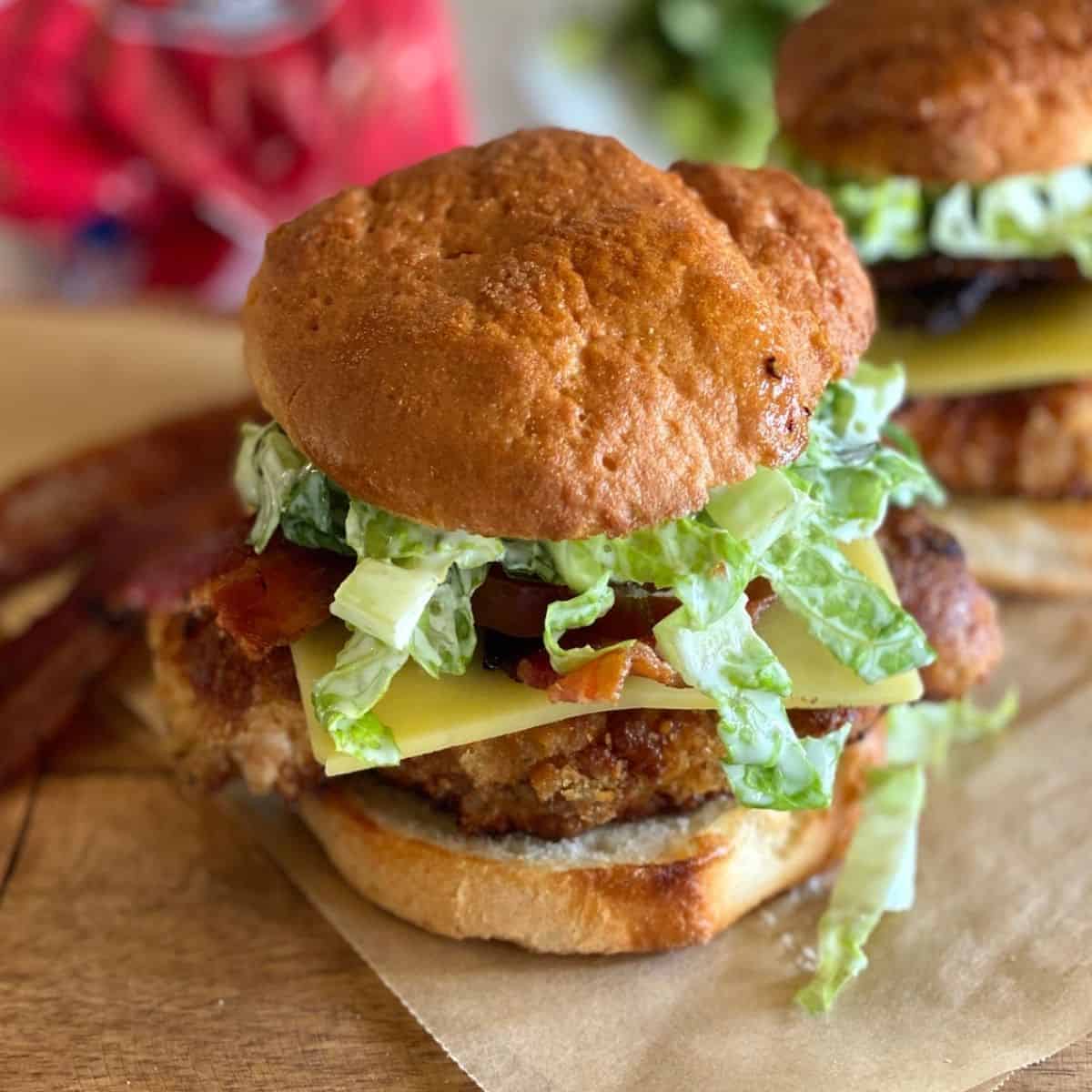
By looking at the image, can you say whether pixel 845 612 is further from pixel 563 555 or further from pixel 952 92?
pixel 952 92

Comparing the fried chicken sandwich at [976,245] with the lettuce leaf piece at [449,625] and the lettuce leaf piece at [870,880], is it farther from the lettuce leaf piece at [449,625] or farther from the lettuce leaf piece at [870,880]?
the lettuce leaf piece at [449,625]

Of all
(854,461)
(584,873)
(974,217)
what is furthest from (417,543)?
(974,217)

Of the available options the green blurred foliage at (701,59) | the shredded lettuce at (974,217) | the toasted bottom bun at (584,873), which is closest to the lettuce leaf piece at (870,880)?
the toasted bottom bun at (584,873)

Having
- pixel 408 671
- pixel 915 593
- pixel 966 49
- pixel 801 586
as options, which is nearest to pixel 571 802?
pixel 408 671

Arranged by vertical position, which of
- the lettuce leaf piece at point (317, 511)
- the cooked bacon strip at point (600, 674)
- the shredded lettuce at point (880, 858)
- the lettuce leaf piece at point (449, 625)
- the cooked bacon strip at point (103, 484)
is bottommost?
the shredded lettuce at point (880, 858)

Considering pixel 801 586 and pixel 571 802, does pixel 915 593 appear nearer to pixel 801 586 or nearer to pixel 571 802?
pixel 801 586
